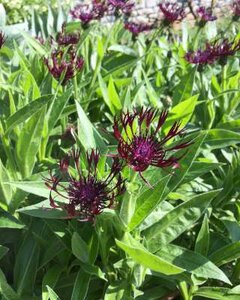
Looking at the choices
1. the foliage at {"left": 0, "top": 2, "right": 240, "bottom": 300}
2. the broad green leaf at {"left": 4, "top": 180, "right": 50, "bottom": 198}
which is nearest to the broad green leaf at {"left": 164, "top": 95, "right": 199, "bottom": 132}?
the foliage at {"left": 0, "top": 2, "right": 240, "bottom": 300}

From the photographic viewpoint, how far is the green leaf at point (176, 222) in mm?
1135

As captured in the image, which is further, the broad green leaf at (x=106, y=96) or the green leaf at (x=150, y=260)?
the broad green leaf at (x=106, y=96)

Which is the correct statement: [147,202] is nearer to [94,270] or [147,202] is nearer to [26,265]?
[94,270]

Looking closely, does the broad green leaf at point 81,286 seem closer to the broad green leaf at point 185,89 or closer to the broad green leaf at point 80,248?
the broad green leaf at point 80,248

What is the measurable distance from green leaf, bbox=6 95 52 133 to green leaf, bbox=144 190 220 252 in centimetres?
41

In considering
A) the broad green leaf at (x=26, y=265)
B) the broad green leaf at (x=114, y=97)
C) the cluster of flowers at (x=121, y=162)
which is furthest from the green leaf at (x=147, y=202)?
the broad green leaf at (x=114, y=97)

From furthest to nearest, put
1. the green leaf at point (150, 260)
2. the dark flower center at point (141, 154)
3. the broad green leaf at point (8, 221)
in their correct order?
the broad green leaf at point (8, 221) < the green leaf at point (150, 260) < the dark flower center at point (141, 154)

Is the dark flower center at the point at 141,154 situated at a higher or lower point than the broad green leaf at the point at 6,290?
higher

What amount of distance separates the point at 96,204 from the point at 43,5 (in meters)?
4.82

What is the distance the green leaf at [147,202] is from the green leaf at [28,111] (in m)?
0.36

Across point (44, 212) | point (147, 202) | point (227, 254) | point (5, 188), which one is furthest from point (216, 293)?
point (5, 188)

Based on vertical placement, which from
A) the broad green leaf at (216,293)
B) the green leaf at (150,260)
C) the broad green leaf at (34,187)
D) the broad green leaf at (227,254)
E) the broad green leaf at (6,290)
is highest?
the broad green leaf at (34,187)

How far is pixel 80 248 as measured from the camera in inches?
45.2

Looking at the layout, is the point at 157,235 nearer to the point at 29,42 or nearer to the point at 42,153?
the point at 42,153
